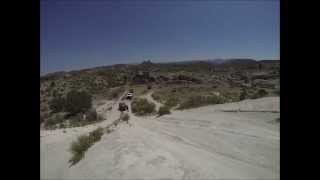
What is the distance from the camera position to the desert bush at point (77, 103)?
845 inches

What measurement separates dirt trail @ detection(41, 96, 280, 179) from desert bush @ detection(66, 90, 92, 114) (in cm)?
1180

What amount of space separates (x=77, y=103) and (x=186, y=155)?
16285mm

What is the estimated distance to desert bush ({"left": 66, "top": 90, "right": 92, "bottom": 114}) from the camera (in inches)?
845

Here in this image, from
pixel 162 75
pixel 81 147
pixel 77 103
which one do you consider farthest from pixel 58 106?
pixel 162 75

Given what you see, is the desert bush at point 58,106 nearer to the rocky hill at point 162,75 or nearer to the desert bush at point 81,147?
the desert bush at point 81,147

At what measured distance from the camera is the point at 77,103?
22.0 metres

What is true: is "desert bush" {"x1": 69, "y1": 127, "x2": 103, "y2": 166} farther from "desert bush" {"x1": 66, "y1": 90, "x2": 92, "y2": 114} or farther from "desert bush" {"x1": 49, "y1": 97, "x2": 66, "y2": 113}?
"desert bush" {"x1": 49, "y1": 97, "x2": 66, "y2": 113}

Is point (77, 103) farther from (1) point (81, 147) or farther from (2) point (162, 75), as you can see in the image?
(2) point (162, 75)

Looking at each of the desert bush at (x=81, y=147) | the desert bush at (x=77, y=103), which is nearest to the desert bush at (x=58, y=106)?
the desert bush at (x=77, y=103)

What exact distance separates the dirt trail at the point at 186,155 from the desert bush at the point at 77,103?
11799mm
